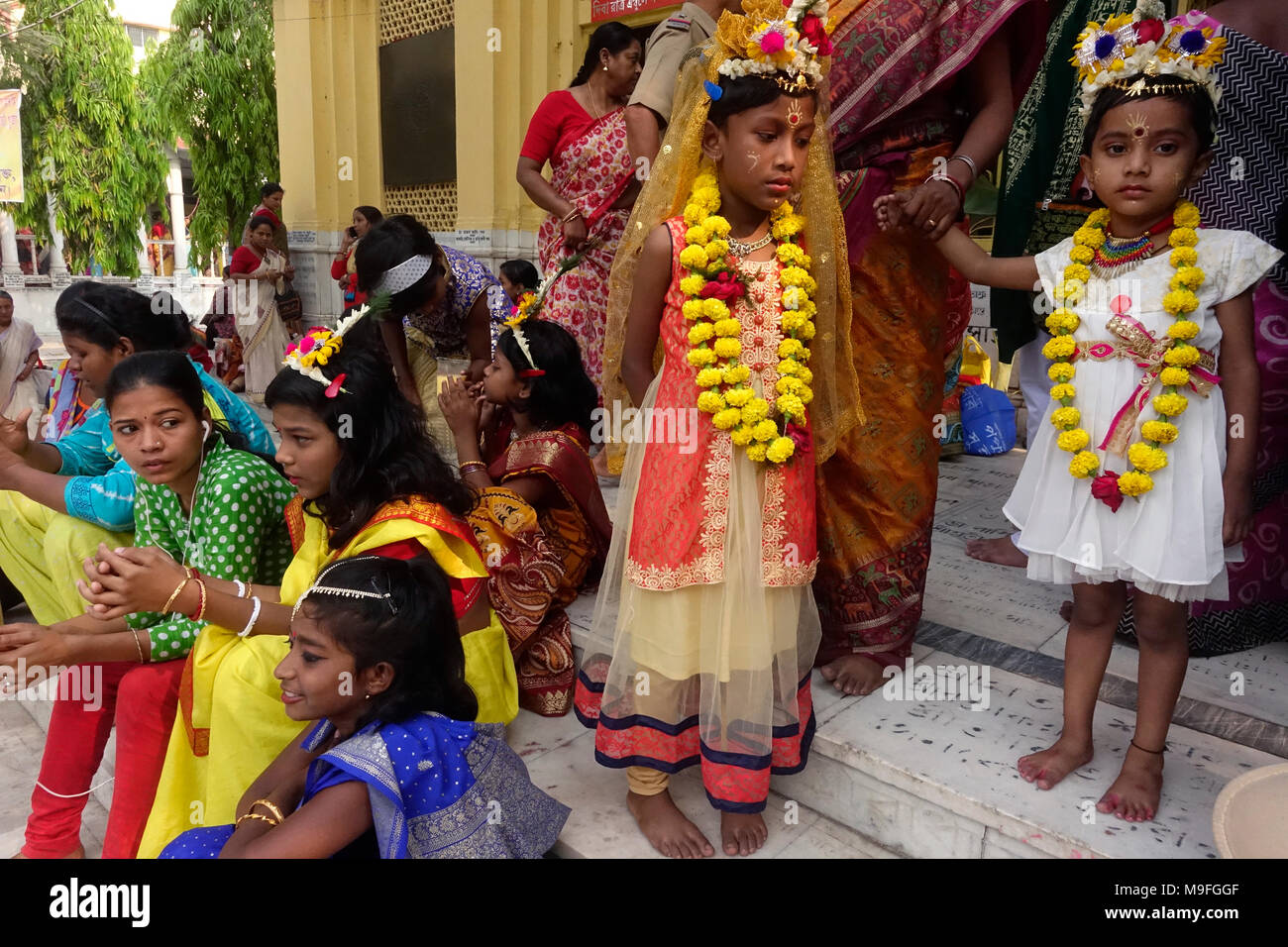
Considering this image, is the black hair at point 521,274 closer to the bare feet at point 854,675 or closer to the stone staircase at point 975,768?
the stone staircase at point 975,768

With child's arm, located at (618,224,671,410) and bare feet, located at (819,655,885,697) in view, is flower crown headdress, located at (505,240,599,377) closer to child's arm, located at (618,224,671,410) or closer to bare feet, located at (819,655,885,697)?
child's arm, located at (618,224,671,410)

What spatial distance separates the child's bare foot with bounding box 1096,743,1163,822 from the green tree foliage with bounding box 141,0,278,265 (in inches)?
591

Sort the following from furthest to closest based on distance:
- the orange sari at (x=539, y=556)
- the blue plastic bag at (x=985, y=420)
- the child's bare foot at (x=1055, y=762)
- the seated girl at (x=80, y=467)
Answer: the blue plastic bag at (x=985, y=420) → the orange sari at (x=539, y=556) → the seated girl at (x=80, y=467) → the child's bare foot at (x=1055, y=762)

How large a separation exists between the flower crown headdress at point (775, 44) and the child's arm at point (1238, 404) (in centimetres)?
104

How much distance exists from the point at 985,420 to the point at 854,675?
129 inches

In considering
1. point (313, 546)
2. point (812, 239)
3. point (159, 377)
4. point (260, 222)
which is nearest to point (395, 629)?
point (313, 546)

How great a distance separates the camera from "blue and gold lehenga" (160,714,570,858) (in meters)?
1.74

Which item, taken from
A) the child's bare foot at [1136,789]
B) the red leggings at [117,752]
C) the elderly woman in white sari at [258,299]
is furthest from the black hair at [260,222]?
the child's bare foot at [1136,789]

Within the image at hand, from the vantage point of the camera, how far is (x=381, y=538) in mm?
2223

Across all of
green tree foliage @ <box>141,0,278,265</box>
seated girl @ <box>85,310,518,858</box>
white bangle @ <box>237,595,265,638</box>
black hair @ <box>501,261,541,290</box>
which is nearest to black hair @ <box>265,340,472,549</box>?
seated girl @ <box>85,310,518,858</box>

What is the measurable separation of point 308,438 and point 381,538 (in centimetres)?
36

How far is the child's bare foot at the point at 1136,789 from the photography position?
6.41ft
